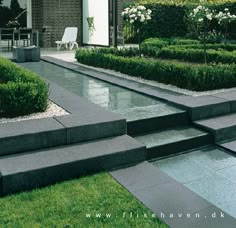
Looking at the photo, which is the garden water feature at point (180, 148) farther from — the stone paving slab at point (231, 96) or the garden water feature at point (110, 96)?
the stone paving slab at point (231, 96)

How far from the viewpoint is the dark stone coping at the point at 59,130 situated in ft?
14.5

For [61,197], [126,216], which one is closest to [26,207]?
[61,197]

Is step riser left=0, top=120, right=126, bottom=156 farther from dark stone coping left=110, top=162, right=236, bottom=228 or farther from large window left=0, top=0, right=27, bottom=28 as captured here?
large window left=0, top=0, right=27, bottom=28

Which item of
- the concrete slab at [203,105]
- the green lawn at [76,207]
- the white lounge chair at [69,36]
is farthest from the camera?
the white lounge chair at [69,36]

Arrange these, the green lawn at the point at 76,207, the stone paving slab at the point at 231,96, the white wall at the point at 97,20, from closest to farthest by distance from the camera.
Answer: the green lawn at the point at 76,207, the stone paving slab at the point at 231,96, the white wall at the point at 97,20

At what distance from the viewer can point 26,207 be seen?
362cm

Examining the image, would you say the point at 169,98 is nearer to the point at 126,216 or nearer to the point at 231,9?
the point at 126,216

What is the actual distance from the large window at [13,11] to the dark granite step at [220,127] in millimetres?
13776

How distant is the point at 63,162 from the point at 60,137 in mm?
505

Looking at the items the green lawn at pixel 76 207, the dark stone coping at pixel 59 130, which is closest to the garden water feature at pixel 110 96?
the dark stone coping at pixel 59 130

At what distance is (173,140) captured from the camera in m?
5.23

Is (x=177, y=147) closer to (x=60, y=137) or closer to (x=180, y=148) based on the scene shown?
(x=180, y=148)

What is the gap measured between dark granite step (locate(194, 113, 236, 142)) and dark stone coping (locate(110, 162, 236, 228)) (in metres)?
1.38

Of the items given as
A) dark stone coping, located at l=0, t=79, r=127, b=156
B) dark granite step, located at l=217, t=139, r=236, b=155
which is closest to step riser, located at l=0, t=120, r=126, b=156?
dark stone coping, located at l=0, t=79, r=127, b=156
